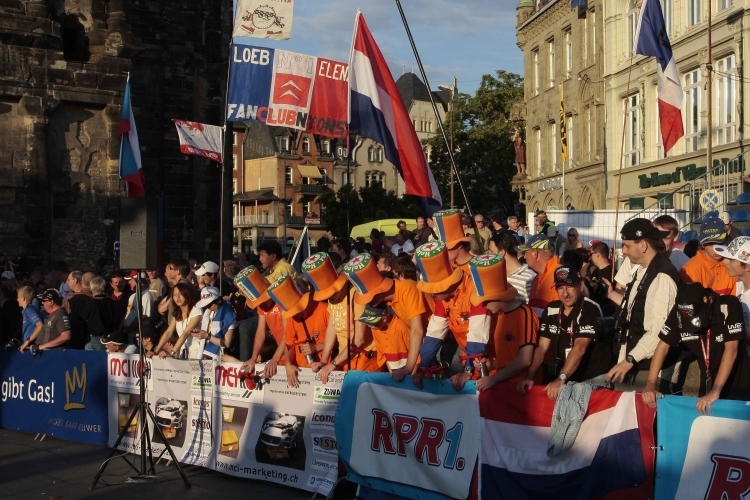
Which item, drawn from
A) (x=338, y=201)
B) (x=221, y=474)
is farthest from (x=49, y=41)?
(x=338, y=201)

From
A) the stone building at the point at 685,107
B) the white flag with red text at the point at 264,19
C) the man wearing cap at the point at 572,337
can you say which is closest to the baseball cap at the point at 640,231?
the man wearing cap at the point at 572,337

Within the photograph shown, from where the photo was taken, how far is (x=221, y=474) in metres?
9.70

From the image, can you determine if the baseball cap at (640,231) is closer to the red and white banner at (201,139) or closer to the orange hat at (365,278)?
the orange hat at (365,278)

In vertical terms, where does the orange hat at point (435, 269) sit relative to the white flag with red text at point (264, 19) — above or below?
below

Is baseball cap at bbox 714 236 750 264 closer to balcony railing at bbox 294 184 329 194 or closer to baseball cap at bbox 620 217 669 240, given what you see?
baseball cap at bbox 620 217 669 240

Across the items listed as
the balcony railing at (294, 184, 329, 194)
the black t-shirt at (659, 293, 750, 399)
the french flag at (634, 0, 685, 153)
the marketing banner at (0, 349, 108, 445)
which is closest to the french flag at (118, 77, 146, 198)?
the marketing banner at (0, 349, 108, 445)

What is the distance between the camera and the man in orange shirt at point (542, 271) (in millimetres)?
9047

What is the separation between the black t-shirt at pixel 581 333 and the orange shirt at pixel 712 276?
1713mm

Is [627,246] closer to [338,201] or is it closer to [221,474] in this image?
[221,474]

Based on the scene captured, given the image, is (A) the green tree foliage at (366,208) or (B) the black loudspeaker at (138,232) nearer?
(B) the black loudspeaker at (138,232)

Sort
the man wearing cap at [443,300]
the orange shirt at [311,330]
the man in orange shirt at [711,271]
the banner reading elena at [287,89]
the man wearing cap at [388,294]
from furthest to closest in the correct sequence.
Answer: the banner reading elena at [287,89]
the orange shirt at [311,330]
the man in orange shirt at [711,271]
the man wearing cap at [388,294]
the man wearing cap at [443,300]

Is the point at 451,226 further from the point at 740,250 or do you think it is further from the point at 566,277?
the point at 740,250

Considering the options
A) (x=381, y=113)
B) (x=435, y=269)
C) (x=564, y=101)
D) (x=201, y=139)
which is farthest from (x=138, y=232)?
(x=564, y=101)

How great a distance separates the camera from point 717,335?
6.64 meters
